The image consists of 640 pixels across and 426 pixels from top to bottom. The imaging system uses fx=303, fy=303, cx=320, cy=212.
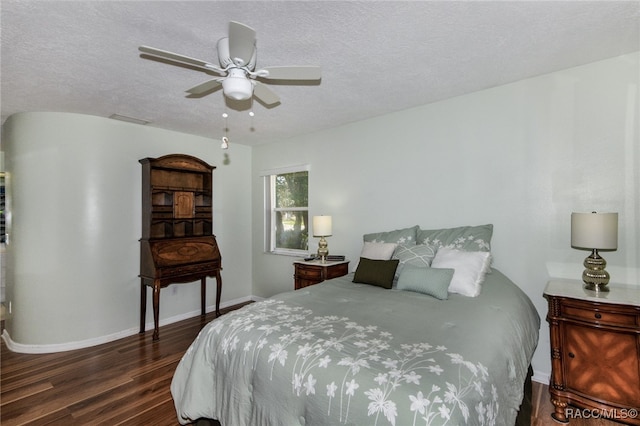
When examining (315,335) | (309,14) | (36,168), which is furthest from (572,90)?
(36,168)

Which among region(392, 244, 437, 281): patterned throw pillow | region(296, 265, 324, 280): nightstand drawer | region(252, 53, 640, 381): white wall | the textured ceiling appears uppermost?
the textured ceiling

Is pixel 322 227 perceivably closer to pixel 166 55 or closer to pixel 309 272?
pixel 309 272

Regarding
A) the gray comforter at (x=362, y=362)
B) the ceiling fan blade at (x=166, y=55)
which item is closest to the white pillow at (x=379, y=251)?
the gray comforter at (x=362, y=362)

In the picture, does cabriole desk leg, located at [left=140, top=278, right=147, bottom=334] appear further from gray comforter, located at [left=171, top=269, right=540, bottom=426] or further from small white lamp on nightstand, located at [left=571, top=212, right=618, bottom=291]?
small white lamp on nightstand, located at [left=571, top=212, right=618, bottom=291]

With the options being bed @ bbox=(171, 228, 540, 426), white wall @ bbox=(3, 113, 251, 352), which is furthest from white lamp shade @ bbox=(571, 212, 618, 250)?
white wall @ bbox=(3, 113, 251, 352)

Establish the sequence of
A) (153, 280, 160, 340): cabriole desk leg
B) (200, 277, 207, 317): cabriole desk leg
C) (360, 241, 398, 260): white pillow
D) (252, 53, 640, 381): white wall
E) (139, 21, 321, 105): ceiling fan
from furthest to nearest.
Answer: (200, 277, 207, 317): cabriole desk leg
(153, 280, 160, 340): cabriole desk leg
(360, 241, 398, 260): white pillow
(252, 53, 640, 381): white wall
(139, 21, 321, 105): ceiling fan

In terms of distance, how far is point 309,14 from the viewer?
1.73 metres

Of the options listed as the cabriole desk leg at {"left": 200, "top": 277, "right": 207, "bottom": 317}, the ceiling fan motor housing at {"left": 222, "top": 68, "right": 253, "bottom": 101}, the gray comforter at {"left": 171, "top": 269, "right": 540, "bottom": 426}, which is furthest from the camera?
the cabriole desk leg at {"left": 200, "top": 277, "right": 207, "bottom": 317}

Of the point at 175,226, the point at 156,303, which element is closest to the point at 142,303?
the point at 156,303

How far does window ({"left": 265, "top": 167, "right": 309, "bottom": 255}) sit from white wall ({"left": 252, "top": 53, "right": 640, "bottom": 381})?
93 centimetres

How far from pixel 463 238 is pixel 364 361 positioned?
72.0 inches

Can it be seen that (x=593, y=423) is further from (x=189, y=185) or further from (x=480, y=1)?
(x=189, y=185)

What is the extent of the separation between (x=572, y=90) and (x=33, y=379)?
5210 mm

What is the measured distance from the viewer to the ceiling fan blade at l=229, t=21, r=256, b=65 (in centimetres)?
145
